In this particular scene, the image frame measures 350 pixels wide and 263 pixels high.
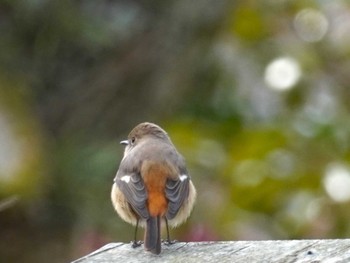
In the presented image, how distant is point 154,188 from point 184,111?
3684 millimetres

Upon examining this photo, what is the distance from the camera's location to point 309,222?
22.6 feet

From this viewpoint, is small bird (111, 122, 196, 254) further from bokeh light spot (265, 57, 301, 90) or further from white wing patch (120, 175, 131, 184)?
bokeh light spot (265, 57, 301, 90)

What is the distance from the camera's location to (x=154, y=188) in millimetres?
5625

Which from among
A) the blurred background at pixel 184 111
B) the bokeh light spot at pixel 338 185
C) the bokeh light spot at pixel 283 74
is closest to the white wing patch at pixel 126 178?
the blurred background at pixel 184 111

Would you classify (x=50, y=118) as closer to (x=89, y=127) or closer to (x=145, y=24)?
(x=89, y=127)

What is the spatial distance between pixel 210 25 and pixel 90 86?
1.25m

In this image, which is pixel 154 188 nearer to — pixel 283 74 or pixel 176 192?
pixel 176 192

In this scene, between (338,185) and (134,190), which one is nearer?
(134,190)

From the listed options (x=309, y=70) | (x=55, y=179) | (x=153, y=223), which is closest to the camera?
(x=153, y=223)

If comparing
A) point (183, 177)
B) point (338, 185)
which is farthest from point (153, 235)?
point (338, 185)

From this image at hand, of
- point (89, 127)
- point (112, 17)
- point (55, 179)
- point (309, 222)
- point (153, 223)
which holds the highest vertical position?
point (112, 17)

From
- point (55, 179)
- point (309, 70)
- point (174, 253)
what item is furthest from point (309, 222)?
point (55, 179)

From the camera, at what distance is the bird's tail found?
4.72 m

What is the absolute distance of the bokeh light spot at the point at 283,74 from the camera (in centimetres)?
778
